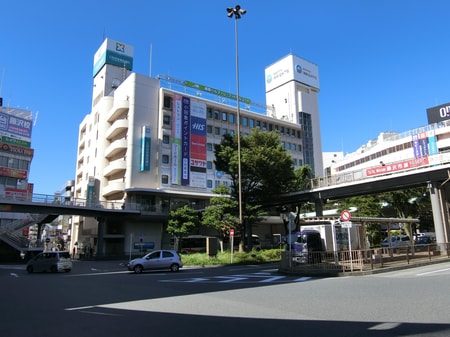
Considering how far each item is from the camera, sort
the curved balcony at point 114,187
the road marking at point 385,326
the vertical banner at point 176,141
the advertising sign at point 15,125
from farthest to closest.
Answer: the advertising sign at point 15,125, the vertical banner at point 176,141, the curved balcony at point 114,187, the road marking at point 385,326

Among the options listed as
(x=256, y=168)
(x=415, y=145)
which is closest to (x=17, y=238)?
(x=256, y=168)

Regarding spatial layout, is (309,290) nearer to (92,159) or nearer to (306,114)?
(92,159)

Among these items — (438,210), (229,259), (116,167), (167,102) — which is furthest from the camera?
(167,102)

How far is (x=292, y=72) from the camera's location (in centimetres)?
8638

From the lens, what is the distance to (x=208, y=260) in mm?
31391

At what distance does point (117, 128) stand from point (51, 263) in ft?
106

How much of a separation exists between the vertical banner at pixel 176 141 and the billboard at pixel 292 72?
120 feet

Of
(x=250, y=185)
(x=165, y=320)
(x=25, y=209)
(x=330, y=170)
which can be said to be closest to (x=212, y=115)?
Answer: (x=250, y=185)

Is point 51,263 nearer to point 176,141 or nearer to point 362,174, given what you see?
point 362,174

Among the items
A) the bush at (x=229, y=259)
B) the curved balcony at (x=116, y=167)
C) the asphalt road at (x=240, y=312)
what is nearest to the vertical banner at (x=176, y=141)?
the curved balcony at (x=116, y=167)

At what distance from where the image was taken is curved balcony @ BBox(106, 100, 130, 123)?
56.0 metres

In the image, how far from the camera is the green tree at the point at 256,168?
37.9 meters

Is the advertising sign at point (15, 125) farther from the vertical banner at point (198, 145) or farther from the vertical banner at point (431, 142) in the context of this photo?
the vertical banner at point (431, 142)

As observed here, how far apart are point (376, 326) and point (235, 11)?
2758 cm
